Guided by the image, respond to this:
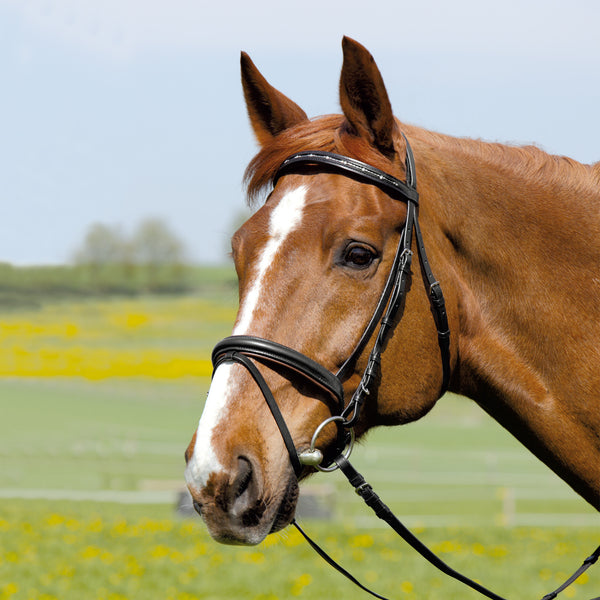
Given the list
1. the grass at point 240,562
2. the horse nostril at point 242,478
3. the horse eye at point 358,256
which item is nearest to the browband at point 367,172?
the horse eye at point 358,256

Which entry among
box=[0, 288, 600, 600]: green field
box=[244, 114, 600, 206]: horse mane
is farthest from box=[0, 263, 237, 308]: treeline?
box=[0, 288, 600, 600]: green field

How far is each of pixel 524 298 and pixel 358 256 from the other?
0.74 meters

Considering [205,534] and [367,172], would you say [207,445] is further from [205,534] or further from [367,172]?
[205,534]

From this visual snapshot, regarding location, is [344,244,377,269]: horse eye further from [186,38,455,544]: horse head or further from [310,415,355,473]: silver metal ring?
[310,415,355,473]: silver metal ring

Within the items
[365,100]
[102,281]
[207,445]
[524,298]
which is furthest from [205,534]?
[102,281]

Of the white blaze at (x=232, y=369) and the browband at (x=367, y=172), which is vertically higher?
the browband at (x=367, y=172)

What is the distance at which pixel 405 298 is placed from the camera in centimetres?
276

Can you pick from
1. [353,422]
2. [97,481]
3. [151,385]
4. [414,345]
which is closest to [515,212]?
[414,345]

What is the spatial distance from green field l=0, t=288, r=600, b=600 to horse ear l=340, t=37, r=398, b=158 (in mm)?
1018

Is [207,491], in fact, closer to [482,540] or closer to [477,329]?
[477,329]

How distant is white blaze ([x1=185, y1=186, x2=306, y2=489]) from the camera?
234 cm

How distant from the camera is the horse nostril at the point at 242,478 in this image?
2.36 m

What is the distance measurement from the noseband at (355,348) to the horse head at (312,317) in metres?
0.02

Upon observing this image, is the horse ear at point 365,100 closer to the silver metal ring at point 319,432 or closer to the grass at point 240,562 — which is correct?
the silver metal ring at point 319,432
